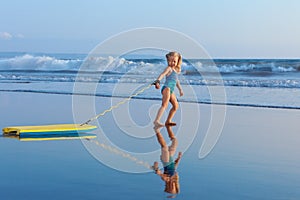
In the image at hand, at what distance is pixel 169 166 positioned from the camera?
7422 millimetres

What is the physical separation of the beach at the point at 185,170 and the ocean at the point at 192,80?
2.55 metres

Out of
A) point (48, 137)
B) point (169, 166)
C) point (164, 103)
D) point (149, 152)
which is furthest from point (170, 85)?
point (169, 166)

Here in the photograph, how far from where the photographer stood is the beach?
5988 millimetres

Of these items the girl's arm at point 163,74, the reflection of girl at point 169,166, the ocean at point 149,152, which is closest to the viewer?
the ocean at point 149,152

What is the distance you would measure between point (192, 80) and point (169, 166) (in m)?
18.3

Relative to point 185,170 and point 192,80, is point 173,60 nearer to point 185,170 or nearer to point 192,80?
point 185,170

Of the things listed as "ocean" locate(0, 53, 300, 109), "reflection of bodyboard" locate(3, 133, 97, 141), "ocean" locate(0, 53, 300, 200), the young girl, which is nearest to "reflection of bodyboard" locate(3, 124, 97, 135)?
"reflection of bodyboard" locate(3, 133, 97, 141)

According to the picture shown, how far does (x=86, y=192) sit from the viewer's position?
5.96 m

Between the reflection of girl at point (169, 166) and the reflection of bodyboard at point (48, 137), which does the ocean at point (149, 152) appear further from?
the reflection of bodyboard at point (48, 137)

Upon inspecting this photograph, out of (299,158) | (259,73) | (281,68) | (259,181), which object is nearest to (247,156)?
(299,158)

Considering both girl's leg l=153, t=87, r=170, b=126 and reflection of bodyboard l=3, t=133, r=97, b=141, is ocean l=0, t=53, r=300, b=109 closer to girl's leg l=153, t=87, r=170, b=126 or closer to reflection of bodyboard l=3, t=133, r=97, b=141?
girl's leg l=153, t=87, r=170, b=126

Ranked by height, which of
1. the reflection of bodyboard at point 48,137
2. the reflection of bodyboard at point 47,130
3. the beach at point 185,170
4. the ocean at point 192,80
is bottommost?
the beach at point 185,170

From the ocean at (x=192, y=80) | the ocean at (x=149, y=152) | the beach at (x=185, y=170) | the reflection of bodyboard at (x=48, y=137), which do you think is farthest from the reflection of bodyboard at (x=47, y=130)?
the ocean at (x=192, y=80)

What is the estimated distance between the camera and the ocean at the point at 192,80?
17.8m
